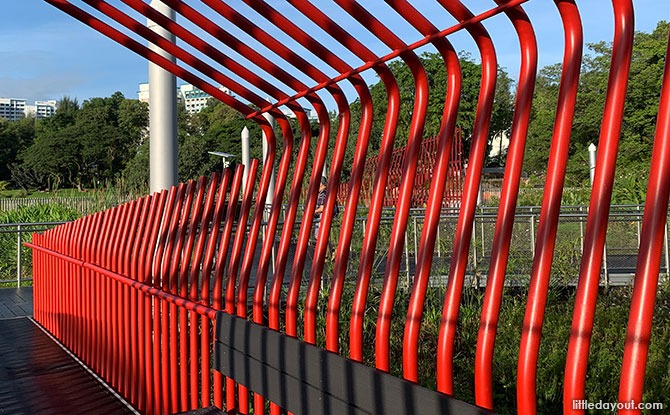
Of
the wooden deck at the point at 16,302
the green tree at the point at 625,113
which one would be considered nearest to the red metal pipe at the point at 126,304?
the wooden deck at the point at 16,302

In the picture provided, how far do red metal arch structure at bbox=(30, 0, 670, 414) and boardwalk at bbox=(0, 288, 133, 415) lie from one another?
0.23 metres

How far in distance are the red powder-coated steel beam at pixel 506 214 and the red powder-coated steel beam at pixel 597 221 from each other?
0.31 m

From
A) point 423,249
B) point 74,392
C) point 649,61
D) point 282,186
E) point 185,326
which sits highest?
point 649,61

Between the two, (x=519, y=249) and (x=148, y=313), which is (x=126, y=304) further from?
(x=519, y=249)

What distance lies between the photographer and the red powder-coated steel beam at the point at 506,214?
7.53 ft

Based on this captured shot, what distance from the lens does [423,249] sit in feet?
8.61

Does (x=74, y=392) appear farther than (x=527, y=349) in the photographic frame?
Yes

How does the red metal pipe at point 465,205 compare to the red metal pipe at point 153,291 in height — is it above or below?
above

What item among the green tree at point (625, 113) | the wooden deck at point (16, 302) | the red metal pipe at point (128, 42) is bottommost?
the wooden deck at point (16, 302)

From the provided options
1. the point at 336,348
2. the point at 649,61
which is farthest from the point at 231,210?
the point at 649,61

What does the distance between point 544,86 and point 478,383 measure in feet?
180

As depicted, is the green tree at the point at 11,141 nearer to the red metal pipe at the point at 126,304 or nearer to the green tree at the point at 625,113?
the green tree at the point at 625,113

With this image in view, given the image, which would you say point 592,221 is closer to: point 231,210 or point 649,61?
point 231,210

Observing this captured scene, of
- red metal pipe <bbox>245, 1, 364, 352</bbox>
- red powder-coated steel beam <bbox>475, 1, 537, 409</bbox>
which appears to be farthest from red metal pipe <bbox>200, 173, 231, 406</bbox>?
red powder-coated steel beam <bbox>475, 1, 537, 409</bbox>
